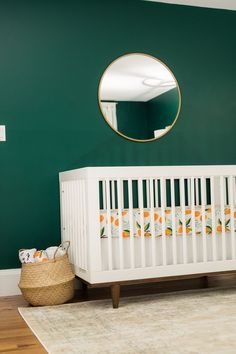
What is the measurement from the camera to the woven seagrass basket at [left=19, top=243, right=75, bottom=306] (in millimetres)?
2785

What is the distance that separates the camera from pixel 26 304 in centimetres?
292

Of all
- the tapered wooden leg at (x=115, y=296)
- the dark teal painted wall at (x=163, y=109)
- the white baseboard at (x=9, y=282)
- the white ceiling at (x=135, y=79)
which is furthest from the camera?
the dark teal painted wall at (x=163, y=109)

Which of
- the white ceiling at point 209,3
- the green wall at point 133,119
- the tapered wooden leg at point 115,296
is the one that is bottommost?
the tapered wooden leg at point 115,296

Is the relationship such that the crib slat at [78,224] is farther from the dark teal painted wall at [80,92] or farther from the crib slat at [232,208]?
the crib slat at [232,208]

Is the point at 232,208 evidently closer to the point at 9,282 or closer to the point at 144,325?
the point at 144,325

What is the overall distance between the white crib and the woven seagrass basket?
0.13 m

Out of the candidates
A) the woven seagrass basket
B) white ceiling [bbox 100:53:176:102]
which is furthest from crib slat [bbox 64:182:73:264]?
white ceiling [bbox 100:53:176:102]

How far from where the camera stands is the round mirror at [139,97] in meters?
3.49

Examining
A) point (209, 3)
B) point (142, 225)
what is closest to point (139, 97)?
point (209, 3)

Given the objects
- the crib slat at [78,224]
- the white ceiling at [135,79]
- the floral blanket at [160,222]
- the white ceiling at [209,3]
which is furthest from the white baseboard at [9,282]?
the white ceiling at [209,3]

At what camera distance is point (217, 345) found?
6.47ft

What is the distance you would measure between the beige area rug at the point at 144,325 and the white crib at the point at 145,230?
5.7 inches

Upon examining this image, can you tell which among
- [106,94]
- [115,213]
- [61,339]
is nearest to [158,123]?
[106,94]

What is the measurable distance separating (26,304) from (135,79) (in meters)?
1.67
